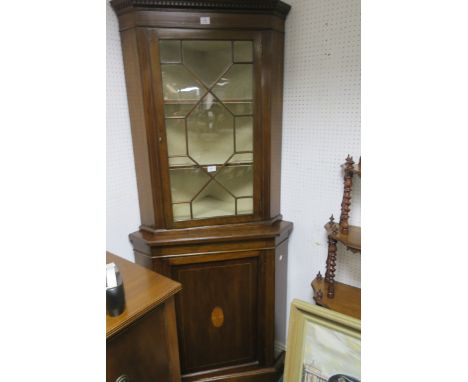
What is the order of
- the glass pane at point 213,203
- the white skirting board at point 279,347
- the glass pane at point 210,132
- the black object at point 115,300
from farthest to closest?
the white skirting board at point 279,347, the glass pane at point 213,203, the glass pane at point 210,132, the black object at point 115,300

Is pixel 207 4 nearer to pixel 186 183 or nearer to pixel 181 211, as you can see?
pixel 186 183

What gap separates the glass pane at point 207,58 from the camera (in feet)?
4.09

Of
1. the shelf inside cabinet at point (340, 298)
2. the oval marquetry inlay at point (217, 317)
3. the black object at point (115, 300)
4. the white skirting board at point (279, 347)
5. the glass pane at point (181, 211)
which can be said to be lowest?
the white skirting board at point (279, 347)

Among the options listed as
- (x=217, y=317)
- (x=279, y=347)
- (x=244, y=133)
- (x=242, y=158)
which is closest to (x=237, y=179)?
(x=242, y=158)

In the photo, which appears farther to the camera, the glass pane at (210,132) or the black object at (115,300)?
the glass pane at (210,132)

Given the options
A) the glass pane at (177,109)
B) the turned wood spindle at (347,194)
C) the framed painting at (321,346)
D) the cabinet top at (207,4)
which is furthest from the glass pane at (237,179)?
the cabinet top at (207,4)

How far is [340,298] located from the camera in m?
1.35

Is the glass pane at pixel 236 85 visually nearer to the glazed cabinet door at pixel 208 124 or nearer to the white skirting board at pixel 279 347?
the glazed cabinet door at pixel 208 124

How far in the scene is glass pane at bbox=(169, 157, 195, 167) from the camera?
1.35 meters

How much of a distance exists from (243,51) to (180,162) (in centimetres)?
55

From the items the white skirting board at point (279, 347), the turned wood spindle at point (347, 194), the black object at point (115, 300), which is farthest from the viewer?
the white skirting board at point (279, 347)

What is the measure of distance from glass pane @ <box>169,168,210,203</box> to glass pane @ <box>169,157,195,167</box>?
0.02 metres
